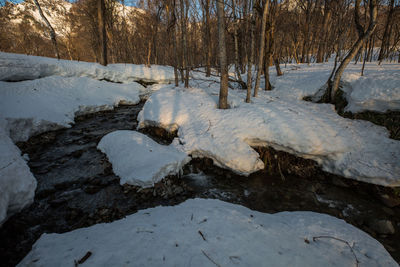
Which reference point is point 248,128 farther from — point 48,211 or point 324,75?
point 324,75

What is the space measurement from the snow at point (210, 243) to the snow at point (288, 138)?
180cm

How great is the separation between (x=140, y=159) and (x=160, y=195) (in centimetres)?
105

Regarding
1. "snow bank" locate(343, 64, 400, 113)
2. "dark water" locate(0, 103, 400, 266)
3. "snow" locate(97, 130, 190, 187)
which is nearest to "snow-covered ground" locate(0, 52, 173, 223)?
"dark water" locate(0, 103, 400, 266)

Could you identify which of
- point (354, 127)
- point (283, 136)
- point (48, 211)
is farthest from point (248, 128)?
point (48, 211)

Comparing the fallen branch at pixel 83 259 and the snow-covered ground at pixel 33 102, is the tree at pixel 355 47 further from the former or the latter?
the snow-covered ground at pixel 33 102

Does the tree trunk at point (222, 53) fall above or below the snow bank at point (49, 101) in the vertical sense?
above

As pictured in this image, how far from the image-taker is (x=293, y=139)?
3.87 metres

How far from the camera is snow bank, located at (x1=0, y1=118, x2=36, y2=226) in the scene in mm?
2621

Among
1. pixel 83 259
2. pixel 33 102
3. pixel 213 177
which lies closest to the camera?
pixel 83 259

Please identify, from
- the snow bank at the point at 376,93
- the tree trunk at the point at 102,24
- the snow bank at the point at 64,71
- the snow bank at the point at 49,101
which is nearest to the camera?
the snow bank at the point at 376,93

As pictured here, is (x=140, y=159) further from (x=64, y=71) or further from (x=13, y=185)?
(x=64, y=71)

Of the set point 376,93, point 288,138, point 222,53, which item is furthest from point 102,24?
point 376,93

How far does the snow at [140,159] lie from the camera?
347cm

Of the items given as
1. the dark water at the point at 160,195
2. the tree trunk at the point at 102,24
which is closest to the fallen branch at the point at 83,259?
the dark water at the point at 160,195
